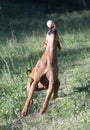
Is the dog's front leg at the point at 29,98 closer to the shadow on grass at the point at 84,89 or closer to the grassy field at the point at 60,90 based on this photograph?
the grassy field at the point at 60,90

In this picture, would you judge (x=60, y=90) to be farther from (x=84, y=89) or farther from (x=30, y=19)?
(x=30, y=19)

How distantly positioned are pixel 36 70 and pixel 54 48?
372mm

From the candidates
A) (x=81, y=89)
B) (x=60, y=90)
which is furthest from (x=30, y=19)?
(x=81, y=89)

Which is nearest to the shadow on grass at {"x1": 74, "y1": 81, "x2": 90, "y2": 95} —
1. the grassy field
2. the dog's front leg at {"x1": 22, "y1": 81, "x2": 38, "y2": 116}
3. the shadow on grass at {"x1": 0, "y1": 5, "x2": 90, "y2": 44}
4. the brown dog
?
the grassy field

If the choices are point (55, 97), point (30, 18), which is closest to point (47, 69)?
point (55, 97)

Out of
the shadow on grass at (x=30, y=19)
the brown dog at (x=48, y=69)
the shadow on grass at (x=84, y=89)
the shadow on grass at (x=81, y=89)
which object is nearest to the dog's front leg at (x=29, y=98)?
the brown dog at (x=48, y=69)

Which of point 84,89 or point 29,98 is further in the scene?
point 84,89

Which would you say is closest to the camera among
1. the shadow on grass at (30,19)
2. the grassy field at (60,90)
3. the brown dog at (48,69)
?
the grassy field at (60,90)

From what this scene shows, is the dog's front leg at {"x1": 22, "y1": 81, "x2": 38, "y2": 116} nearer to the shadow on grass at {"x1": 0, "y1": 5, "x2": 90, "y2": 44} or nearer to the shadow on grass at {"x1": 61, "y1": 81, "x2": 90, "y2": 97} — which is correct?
the shadow on grass at {"x1": 61, "y1": 81, "x2": 90, "y2": 97}

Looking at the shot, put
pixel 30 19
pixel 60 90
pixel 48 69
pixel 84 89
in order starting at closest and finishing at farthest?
pixel 48 69 → pixel 84 89 → pixel 60 90 → pixel 30 19

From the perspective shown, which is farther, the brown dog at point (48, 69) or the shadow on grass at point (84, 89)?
the shadow on grass at point (84, 89)

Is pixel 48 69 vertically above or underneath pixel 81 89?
above

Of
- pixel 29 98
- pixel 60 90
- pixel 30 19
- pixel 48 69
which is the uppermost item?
pixel 48 69

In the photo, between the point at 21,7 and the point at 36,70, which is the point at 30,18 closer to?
the point at 21,7
